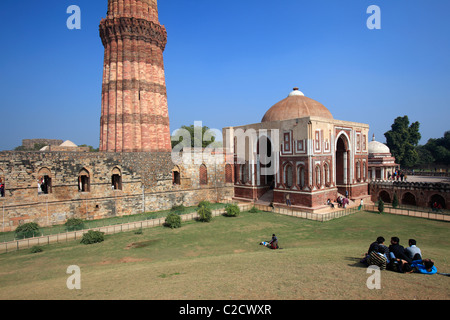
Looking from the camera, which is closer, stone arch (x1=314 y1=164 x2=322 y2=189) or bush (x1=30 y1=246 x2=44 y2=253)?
bush (x1=30 y1=246 x2=44 y2=253)

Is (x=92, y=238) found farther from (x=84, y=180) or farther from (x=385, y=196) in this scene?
(x=385, y=196)

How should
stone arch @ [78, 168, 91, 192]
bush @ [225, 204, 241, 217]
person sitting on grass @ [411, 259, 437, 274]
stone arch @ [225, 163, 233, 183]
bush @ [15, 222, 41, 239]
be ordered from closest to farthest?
1. person sitting on grass @ [411, 259, 437, 274]
2. bush @ [15, 222, 41, 239]
3. stone arch @ [78, 168, 91, 192]
4. bush @ [225, 204, 241, 217]
5. stone arch @ [225, 163, 233, 183]

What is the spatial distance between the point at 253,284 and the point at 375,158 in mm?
32693

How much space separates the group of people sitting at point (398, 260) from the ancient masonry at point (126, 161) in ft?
57.1

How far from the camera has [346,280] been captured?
657cm

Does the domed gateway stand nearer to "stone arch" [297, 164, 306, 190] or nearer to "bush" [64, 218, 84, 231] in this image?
"stone arch" [297, 164, 306, 190]

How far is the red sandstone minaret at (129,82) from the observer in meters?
22.8

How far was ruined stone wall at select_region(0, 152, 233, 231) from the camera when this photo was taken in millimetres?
16766

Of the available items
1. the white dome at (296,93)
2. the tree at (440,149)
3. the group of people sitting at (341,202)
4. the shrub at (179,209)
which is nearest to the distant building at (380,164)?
the group of people sitting at (341,202)

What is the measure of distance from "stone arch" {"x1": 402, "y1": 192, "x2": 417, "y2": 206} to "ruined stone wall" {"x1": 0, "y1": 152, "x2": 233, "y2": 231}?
1880cm

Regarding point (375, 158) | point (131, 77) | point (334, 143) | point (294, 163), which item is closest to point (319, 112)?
point (334, 143)

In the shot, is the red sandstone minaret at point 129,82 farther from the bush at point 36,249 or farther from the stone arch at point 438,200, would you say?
the stone arch at point 438,200

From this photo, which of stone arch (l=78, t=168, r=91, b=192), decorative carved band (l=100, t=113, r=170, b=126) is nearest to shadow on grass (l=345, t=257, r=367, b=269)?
stone arch (l=78, t=168, r=91, b=192)
